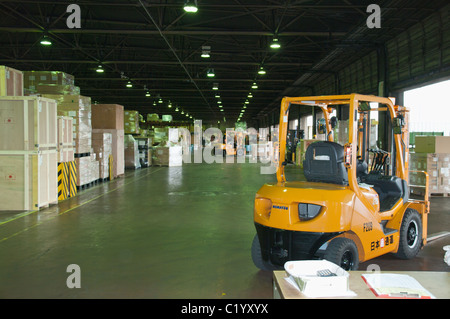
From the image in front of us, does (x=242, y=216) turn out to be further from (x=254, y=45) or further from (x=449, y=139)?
(x=254, y=45)

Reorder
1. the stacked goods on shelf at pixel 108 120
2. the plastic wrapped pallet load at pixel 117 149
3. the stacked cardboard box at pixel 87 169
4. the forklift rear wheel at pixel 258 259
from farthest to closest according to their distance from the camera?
the plastic wrapped pallet load at pixel 117 149
the stacked goods on shelf at pixel 108 120
the stacked cardboard box at pixel 87 169
the forklift rear wheel at pixel 258 259

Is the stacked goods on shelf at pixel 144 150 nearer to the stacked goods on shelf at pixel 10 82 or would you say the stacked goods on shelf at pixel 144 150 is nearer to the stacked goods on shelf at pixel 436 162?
the stacked goods on shelf at pixel 10 82

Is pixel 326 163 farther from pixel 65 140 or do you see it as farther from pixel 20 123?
pixel 65 140

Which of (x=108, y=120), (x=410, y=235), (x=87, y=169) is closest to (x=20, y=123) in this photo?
(x=87, y=169)

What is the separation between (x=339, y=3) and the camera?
12141 millimetres

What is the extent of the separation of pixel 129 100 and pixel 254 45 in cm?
2263

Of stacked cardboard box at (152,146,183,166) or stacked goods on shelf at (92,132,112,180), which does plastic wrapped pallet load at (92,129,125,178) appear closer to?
stacked goods on shelf at (92,132,112,180)

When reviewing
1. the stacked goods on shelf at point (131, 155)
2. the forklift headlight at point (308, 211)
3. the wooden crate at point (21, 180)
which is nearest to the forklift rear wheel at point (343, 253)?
the forklift headlight at point (308, 211)

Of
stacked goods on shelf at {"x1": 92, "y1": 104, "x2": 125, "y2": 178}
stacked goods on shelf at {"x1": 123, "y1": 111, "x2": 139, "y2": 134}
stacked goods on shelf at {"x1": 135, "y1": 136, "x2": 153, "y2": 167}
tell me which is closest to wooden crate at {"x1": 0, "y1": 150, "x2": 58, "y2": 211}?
stacked goods on shelf at {"x1": 92, "y1": 104, "x2": 125, "y2": 178}

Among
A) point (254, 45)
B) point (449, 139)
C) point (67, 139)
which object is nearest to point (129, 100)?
point (254, 45)

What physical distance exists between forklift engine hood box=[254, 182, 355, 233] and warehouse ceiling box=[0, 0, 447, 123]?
25.1 ft

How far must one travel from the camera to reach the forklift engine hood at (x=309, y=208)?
3982mm

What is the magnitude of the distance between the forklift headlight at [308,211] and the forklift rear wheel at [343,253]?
15.0 inches

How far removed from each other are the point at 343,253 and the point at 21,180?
23.6 ft
